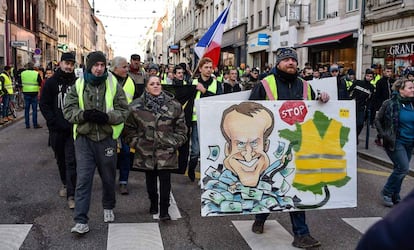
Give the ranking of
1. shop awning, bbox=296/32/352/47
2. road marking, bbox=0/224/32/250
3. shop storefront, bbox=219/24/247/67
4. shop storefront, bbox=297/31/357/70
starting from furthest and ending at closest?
1. shop storefront, bbox=219/24/247/67
2. shop storefront, bbox=297/31/357/70
3. shop awning, bbox=296/32/352/47
4. road marking, bbox=0/224/32/250

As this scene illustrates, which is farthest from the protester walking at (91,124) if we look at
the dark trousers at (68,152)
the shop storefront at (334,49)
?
the shop storefront at (334,49)

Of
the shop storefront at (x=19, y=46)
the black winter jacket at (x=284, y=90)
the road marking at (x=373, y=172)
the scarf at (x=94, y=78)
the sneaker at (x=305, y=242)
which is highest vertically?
the shop storefront at (x=19, y=46)

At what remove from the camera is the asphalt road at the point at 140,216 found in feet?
16.0

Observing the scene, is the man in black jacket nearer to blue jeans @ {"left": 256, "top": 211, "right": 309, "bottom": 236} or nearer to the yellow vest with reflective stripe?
the yellow vest with reflective stripe

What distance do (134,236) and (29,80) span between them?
34.5 ft

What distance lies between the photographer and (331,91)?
542 centimetres

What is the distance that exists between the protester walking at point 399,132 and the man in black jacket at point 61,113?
13.2 feet

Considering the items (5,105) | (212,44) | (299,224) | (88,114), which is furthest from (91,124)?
(5,105)

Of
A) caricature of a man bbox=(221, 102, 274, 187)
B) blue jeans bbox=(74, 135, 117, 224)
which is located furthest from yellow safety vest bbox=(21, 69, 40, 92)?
caricature of a man bbox=(221, 102, 274, 187)

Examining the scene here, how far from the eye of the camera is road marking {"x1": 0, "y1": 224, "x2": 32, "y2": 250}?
15.3 feet

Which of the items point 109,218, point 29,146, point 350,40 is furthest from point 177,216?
point 350,40

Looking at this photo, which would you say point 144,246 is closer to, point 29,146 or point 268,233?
point 268,233

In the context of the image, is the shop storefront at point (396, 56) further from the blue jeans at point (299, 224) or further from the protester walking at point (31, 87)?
the blue jeans at point (299, 224)

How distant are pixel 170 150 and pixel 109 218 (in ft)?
3.38
